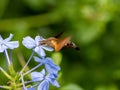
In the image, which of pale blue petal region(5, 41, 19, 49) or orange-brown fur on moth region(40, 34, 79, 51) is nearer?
orange-brown fur on moth region(40, 34, 79, 51)

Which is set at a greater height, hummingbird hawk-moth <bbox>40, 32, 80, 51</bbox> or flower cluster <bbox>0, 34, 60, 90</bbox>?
hummingbird hawk-moth <bbox>40, 32, 80, 51</bbox>

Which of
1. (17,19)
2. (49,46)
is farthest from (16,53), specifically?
(49,46)

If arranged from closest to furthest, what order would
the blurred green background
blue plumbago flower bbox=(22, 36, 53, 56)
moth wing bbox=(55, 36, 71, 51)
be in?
moth wing bbox=(55, 36, 71, 51)
blue plumbago flower bbox=(22, 36, 53, 56)
the blurred green background

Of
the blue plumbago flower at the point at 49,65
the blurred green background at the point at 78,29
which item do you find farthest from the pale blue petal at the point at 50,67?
the blurred green background at the point at 78,29

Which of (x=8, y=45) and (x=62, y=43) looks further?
(x=8, y=45)

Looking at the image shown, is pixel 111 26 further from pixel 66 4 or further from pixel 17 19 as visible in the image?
pixel 17 19

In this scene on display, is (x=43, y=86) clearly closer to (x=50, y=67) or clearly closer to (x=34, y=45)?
(x=50, y=67)

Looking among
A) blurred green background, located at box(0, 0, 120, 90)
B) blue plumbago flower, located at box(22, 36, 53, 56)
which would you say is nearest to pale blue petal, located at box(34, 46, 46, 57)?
blue plumbago flower, located at box(22, 36, 53, 56)

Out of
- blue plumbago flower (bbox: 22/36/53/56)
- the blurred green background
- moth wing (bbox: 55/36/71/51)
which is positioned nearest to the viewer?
moth wing (bbox: 55/36/71/51)

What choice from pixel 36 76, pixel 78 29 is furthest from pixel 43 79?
pixel 78 29

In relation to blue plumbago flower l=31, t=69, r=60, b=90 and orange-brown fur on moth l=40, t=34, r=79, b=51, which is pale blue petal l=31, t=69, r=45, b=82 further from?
orange-brown fur on moth l=40, t=34, r=79, b=51
